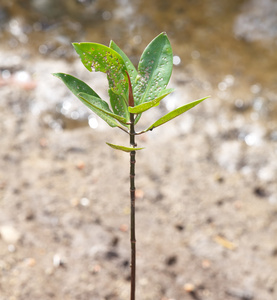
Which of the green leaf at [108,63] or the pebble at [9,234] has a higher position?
the green leaf at [108,63]

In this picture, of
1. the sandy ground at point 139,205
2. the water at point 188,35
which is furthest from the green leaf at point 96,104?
the water at point 188,35

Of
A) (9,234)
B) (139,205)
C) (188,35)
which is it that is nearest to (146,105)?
(9,234)

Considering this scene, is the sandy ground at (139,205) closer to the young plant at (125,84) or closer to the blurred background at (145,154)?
the blurred background at (145,154)

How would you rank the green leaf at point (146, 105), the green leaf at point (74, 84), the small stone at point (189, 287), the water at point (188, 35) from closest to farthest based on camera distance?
1. the green leaf at point (146, 105)
2. the green leaf at point (74, 84)
3. the small stone at point (189, 287)
4. the water at point (188, 35)

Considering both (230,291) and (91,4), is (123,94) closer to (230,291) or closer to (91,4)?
(230,291)

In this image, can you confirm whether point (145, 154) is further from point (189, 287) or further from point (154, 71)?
point (154, 71)

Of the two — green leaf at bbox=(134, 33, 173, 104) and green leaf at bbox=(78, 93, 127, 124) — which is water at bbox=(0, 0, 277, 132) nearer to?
green leaf at bbox=(134, 33, 173, 104)

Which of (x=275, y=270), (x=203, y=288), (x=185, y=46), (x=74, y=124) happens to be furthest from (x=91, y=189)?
(x=185, y=46)
